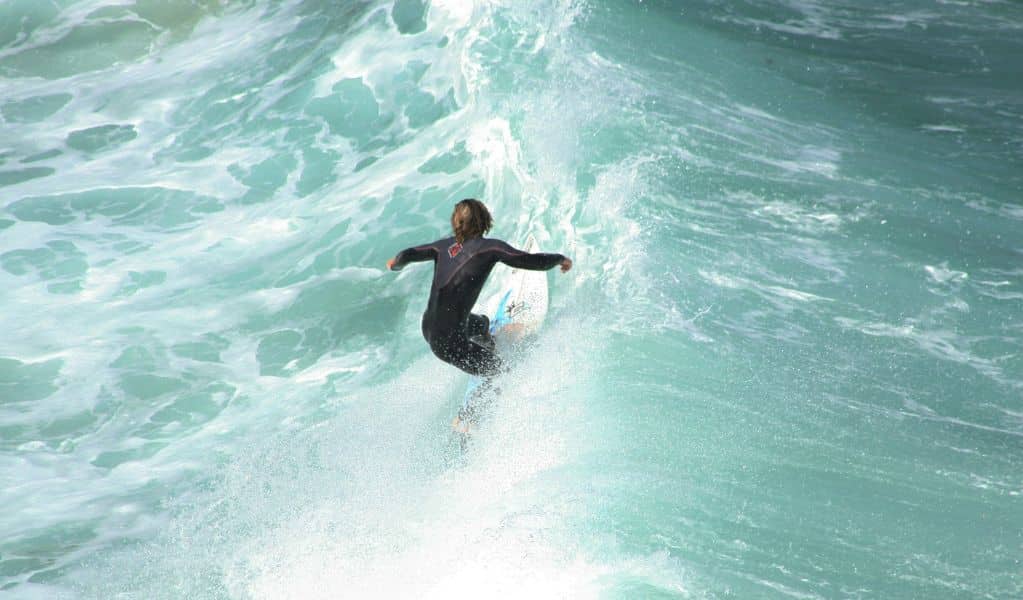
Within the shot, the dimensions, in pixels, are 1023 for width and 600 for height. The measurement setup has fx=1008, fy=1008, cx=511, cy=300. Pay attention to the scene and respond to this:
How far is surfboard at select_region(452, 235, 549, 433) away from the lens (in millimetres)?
6922

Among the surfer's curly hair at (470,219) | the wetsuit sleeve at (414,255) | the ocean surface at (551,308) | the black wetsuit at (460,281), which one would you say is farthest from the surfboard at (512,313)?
the surfer's curly hair at (470,219)

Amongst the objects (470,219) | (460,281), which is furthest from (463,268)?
(470,219)

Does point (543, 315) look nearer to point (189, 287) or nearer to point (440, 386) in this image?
point (440, 386)

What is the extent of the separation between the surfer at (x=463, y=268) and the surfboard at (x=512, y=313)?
43 cm

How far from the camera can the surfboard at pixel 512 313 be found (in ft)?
22.7

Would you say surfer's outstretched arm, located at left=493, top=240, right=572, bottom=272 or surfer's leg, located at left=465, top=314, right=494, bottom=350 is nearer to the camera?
surfer's outstretched arm, located at left=493, top=240, right=572, bottom=272

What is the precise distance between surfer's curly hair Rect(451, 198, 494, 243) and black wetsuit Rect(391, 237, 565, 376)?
5 centimetres

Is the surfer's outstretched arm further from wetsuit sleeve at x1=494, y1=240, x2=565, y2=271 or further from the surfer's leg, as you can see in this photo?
the surfer's leg

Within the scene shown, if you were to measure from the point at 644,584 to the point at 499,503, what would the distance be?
1064 millimetres

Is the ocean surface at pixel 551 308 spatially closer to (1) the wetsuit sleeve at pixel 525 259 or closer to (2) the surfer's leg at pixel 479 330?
(2) the surfer's leg at pixel 479 330

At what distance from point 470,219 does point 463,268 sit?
307mm

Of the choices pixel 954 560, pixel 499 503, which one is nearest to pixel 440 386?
pixel 499 503

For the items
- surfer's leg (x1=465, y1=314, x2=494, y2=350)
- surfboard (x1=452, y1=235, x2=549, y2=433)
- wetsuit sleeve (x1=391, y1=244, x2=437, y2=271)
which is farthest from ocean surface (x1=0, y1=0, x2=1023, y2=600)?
wetsuit sleeve (x1=391, y1=244, x2=437, y2=271)

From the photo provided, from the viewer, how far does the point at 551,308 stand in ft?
25.9
